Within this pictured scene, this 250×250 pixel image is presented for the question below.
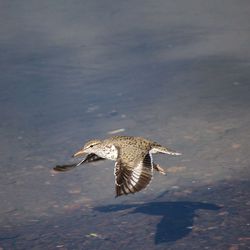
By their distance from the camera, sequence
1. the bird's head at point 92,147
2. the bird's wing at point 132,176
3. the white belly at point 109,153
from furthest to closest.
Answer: the bird's head at point 92,147
the white belly at point 109,153
the bird's wing at point 132,176

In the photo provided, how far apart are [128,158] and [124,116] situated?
4.46 meters

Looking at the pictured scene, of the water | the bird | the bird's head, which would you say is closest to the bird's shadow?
the water

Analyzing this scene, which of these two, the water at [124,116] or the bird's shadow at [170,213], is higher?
the water at [124,116]

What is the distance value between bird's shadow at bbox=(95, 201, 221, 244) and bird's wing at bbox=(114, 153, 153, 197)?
1027mm

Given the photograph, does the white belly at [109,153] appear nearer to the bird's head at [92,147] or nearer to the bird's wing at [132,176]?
the bird's head at [92,147]

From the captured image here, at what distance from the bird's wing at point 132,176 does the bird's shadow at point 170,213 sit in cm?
103

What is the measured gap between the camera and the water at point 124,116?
8.35 meters

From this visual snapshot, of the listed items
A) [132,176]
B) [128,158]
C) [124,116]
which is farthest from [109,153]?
[124,116]

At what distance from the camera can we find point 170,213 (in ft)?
28.3

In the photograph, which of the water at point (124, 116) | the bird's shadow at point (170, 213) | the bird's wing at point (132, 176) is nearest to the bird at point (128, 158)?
the bird's wing at point (132, 176)

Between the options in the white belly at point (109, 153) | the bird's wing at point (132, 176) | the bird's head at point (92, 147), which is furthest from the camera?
the bird's head at point (92, 147)

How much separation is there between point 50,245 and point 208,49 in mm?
8849

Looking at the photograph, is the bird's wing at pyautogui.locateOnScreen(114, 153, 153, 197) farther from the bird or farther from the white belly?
the white belly

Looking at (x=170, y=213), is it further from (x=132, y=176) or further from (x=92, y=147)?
(x=132, y=176)
